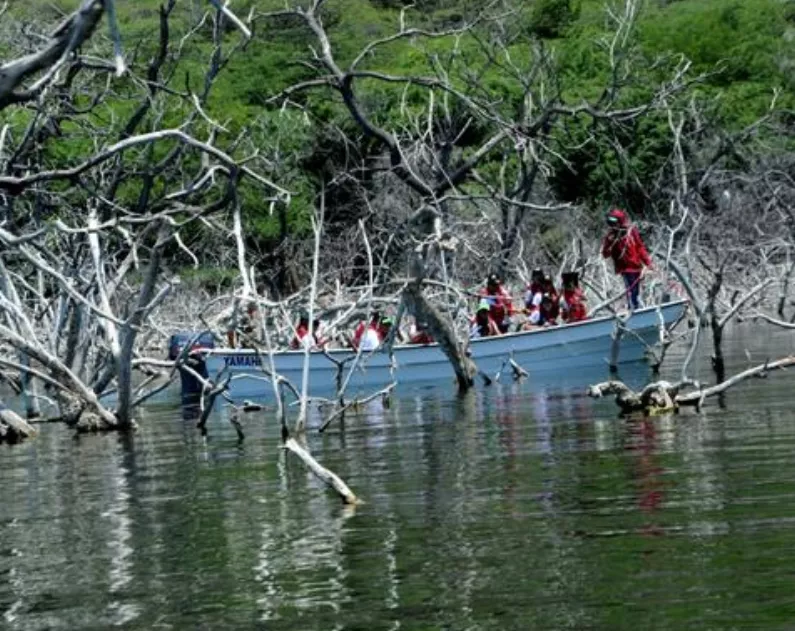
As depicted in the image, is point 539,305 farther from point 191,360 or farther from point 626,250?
point 191,360

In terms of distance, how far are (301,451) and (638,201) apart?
38.3 meters

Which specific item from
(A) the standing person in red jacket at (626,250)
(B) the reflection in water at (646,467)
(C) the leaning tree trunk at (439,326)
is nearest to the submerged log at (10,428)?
(C) the leaning tree trunk at (439,326)

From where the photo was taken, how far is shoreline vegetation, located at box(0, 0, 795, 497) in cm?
2288

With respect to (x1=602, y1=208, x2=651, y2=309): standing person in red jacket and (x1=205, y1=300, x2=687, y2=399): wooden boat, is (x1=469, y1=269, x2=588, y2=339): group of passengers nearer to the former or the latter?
(x1=205, y1=300, x2=687, y2=399): wooden boat

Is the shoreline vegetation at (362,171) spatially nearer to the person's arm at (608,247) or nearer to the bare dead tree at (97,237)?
the bare dead tree at (97,237)

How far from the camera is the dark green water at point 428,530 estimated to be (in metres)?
10.9

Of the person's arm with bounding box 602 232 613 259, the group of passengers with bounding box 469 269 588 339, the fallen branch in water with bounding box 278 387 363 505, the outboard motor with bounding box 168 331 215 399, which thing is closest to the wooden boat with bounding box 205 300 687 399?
the outboard motor with bounding box 168 331 215 399

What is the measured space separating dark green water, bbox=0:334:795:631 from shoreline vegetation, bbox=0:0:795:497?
5.18ft

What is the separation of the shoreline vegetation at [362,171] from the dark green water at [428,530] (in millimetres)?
1577

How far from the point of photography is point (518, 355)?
3059 cm

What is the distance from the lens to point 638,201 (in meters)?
51.8

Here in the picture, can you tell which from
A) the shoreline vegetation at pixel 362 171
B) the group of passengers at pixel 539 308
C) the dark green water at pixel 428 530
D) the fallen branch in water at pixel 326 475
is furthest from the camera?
the group of passengers at pixel 539 308

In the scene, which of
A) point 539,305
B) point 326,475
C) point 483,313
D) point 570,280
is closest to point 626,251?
point 570,280

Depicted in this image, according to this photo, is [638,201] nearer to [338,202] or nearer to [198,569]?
[338,202]
